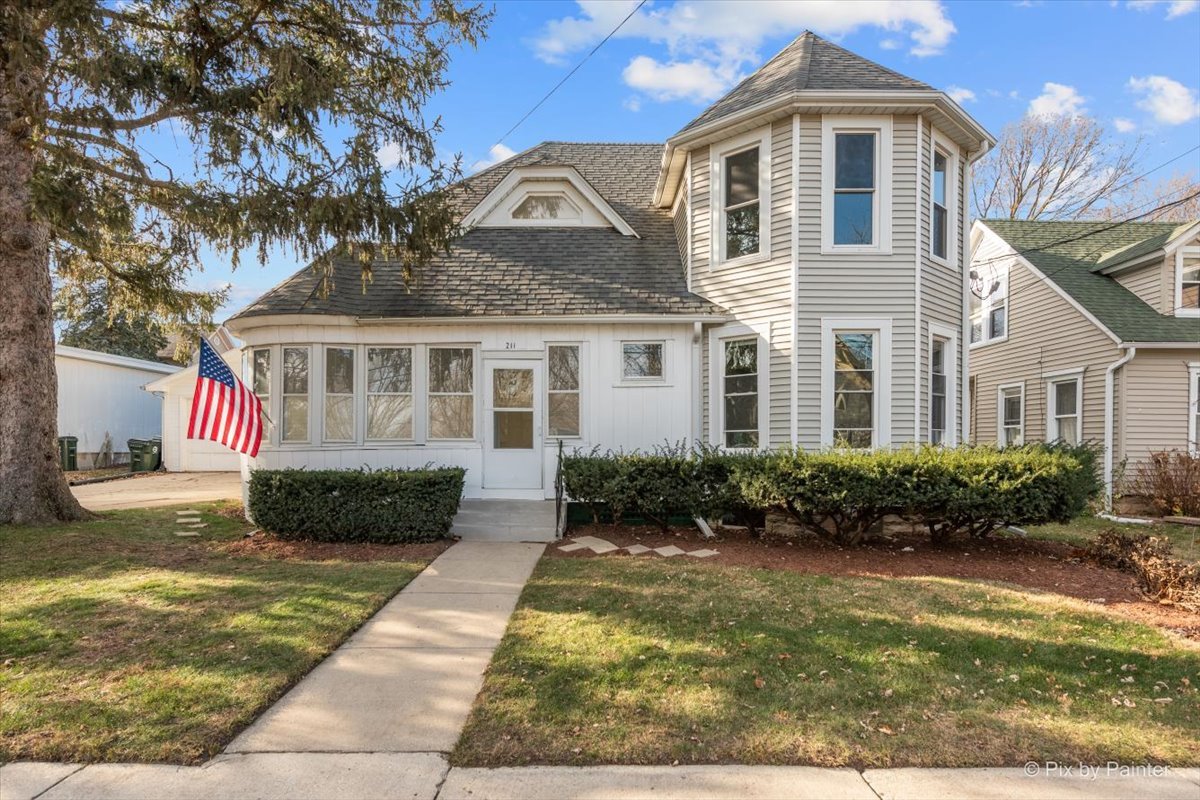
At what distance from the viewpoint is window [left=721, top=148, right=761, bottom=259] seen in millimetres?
9523

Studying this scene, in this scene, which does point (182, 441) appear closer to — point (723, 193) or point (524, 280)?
point (524, 280)

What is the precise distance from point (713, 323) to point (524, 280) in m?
3.19

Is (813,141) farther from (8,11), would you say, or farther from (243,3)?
(8,11)

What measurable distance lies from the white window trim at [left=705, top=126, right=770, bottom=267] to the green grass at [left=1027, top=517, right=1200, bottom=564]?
557cm

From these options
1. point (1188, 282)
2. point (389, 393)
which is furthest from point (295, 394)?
point (1188, 282)

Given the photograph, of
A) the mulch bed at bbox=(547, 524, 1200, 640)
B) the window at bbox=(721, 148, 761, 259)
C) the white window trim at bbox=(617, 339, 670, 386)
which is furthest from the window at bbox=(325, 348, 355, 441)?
the window at bbox=(721, 148, 761, 259)

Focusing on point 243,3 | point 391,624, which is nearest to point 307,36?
point 243,3

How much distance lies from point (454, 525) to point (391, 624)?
11.6 feet

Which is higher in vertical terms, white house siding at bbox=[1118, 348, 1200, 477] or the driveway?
white house siding at bbox=[1118, 348, 1200, 477]

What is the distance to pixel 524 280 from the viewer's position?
10211 mm

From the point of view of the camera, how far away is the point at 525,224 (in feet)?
37.2

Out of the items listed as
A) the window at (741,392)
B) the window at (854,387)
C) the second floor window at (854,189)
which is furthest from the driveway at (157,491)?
the second floor window at (854,189)

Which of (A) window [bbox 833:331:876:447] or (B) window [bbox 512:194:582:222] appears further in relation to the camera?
(B) window [bbox 512:194:582:222]

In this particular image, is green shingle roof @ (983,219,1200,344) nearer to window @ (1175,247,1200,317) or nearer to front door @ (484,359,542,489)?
window @ (1175,247,1200,317)
